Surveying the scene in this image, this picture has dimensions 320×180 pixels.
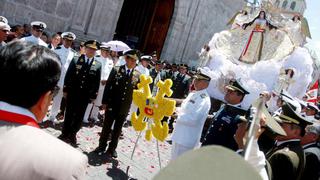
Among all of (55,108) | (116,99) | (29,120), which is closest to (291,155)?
(29,120)

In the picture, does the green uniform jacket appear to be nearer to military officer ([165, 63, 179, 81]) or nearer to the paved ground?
the paved ground

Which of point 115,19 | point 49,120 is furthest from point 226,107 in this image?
point 115,19

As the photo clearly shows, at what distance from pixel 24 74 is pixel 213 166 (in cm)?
88

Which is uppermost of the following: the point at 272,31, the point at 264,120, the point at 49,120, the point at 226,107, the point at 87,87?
the point at 272,31

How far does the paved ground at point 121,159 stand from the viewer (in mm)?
5695

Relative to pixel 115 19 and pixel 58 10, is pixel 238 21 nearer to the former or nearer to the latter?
pixel 115 19

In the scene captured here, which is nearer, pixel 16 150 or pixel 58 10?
pixel 16 150

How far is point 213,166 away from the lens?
46.6 inches

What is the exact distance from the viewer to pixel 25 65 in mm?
1496

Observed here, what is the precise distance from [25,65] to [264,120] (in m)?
1.62

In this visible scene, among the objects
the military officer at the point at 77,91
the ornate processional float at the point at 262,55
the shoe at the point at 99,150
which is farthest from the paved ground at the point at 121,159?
the ornate processional float at the point at 262,55

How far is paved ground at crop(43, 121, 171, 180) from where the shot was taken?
5.70m

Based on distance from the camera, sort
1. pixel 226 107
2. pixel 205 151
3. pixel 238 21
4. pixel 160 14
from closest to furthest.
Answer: pixel 205 151 → pixel 226 107 → pixel 238 21 → pixel 160 14

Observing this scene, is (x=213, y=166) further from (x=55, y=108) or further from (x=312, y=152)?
(x=55, y=108)
